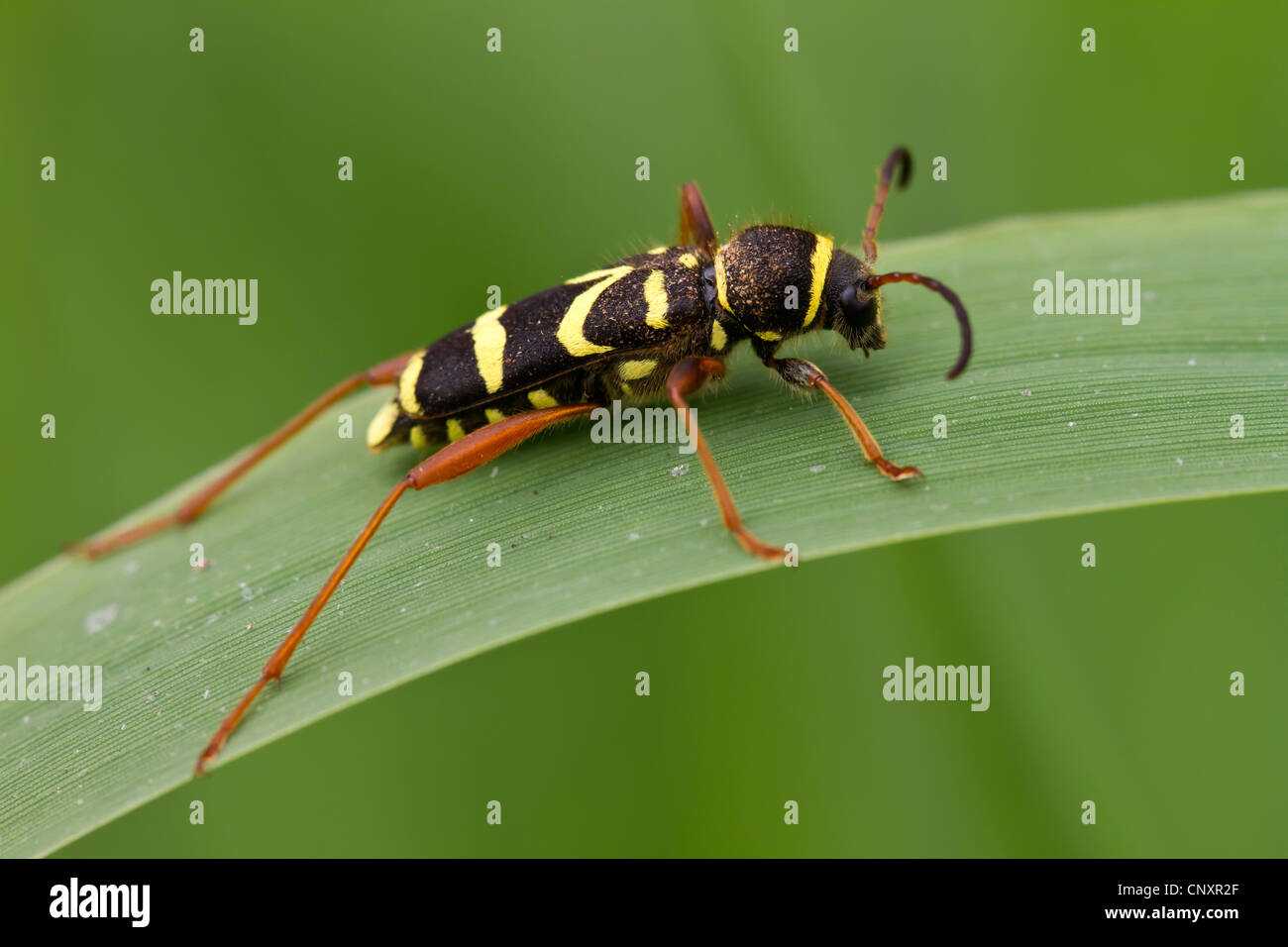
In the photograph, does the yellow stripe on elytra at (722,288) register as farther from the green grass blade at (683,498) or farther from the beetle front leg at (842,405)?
the green grass blade at (683,498)

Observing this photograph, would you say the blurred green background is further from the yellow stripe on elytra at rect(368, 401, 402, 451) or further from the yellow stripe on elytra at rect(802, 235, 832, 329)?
the yellow stripe on elytra at rect(368, 401, 402, 451)

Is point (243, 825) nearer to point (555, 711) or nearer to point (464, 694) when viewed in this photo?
point (464, 694)

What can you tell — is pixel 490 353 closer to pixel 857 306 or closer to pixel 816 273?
pixel 816 273

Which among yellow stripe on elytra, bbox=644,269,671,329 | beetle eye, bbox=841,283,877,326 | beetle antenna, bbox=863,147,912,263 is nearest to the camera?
beetle eye, bbox=841,283,877,326

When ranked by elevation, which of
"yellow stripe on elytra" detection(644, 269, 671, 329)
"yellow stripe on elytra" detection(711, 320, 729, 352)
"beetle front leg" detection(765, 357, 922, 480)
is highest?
"yellow stripe on elytra" detection(644, 269, 671, 329)

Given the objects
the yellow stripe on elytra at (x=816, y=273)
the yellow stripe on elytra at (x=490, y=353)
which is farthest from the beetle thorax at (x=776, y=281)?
the yellow stripe on elytra at (x=490, y=353)

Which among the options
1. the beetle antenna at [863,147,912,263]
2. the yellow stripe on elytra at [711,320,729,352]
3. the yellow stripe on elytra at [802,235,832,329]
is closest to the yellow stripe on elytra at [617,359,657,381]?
the yellow stripe on elytra at [711,320,729,352]

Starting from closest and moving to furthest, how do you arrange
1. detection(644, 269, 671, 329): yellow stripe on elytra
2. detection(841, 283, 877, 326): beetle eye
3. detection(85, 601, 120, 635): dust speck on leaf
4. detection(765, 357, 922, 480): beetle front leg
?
detection(765, 357, 922, 480): beetle front leg < detection(85, 601, 120, 635): dust speck on leaf < detection(841, 283, 877, 326): beetle eye < detection(644, 269, 671, 329): yellow stripe on elytra

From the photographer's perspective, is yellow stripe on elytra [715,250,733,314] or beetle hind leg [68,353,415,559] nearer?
yellow stripe on elytra [715,250,733,314]
